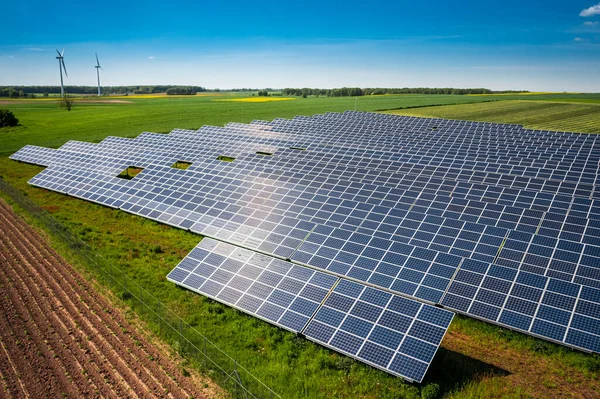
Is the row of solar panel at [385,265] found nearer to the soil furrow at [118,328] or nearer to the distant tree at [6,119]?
the soil furrow at [118,328]

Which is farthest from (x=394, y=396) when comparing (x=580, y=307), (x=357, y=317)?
(x=580, y=307)

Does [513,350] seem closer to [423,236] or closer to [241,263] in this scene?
[423,236]

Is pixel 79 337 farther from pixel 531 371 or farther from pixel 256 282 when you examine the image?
pixel 531 371

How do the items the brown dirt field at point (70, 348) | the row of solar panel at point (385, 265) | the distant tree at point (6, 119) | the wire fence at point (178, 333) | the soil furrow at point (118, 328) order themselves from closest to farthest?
the brown dirt field at point (70, 348) < the wire fence at point (178, 333) < the soil furrow at point (118, 328) < the row of solar panel at point (385, 265) < the distant tree at point (6, 119)

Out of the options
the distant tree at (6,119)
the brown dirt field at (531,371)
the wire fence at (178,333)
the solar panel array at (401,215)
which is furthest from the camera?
the distant tree at (6,119)

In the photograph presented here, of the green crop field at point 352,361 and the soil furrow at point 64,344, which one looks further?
the soil furrow at point 64,344

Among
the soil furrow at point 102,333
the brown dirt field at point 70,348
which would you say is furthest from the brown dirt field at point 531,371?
the soil furrow at point 102,333
